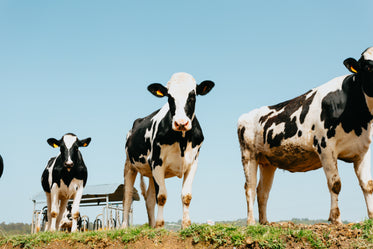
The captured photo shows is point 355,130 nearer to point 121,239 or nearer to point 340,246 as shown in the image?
point 340,246

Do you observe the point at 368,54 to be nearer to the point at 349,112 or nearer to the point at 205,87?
the point at 349,112

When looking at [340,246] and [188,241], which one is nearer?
[340,246]

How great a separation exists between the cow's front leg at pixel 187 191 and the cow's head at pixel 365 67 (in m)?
3.84

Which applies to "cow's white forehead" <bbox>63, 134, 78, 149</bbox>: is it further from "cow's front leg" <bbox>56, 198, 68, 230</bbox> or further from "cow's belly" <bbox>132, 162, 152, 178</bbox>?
"cow's belly" <bbox>132, 162, 152, 178</bbox>

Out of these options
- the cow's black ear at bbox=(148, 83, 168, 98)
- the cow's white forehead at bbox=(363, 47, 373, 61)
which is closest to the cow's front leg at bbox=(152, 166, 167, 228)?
the cow's black ear at bbox=(148, 83, 168, 98)

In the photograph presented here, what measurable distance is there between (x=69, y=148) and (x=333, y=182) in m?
7.53

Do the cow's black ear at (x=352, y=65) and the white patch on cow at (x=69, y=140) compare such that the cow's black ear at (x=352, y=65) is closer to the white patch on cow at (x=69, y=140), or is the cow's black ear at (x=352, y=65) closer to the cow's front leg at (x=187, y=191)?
the cow's front leg at (x=187, y=191)

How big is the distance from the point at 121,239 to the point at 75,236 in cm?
139

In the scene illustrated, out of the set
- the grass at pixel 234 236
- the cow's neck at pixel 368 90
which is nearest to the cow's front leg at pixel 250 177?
the grass at pixel 234 236

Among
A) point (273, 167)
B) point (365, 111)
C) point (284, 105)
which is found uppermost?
point (284, 105)

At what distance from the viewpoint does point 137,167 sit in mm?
11109

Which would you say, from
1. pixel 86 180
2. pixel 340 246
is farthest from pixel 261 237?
pixel 86 180

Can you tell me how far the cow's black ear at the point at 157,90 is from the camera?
30.0 ft

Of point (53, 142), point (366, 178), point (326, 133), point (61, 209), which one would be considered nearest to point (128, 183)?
point (61, 209)
